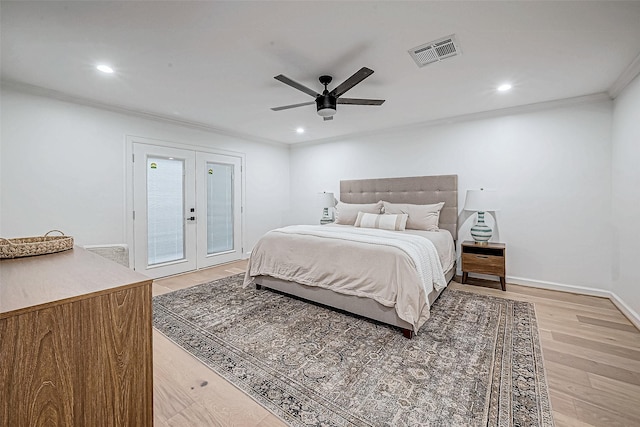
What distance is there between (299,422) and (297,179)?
17.1 feet

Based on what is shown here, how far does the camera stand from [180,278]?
167 inches

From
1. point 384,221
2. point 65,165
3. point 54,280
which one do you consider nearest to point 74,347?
point 54,280

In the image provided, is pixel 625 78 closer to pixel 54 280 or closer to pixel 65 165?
pixel 54 280

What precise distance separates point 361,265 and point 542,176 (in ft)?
9.69

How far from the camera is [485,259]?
12.1 ft

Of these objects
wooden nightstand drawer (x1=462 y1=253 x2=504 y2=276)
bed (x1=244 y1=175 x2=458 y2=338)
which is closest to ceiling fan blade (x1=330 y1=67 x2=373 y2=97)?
bed (x1=244 y1=175 x2=458 y2=338)

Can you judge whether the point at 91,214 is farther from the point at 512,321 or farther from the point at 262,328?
the point at 512,321

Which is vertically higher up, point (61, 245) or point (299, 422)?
point (61, 245)

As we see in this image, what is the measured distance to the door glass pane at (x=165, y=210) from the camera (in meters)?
4.16

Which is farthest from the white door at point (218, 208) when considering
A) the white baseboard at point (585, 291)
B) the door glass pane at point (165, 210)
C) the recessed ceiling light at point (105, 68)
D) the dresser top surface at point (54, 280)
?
the white baseboard at point (585, 291)

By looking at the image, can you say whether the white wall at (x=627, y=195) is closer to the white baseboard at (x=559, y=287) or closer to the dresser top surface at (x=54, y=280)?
the white baseboard at (x=559, y=287)

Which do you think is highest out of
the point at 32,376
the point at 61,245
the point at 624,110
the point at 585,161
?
the point at 624,110

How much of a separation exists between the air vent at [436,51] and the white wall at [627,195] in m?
1.99

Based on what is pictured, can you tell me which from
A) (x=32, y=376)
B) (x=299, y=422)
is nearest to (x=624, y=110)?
(x=299, y=422)
